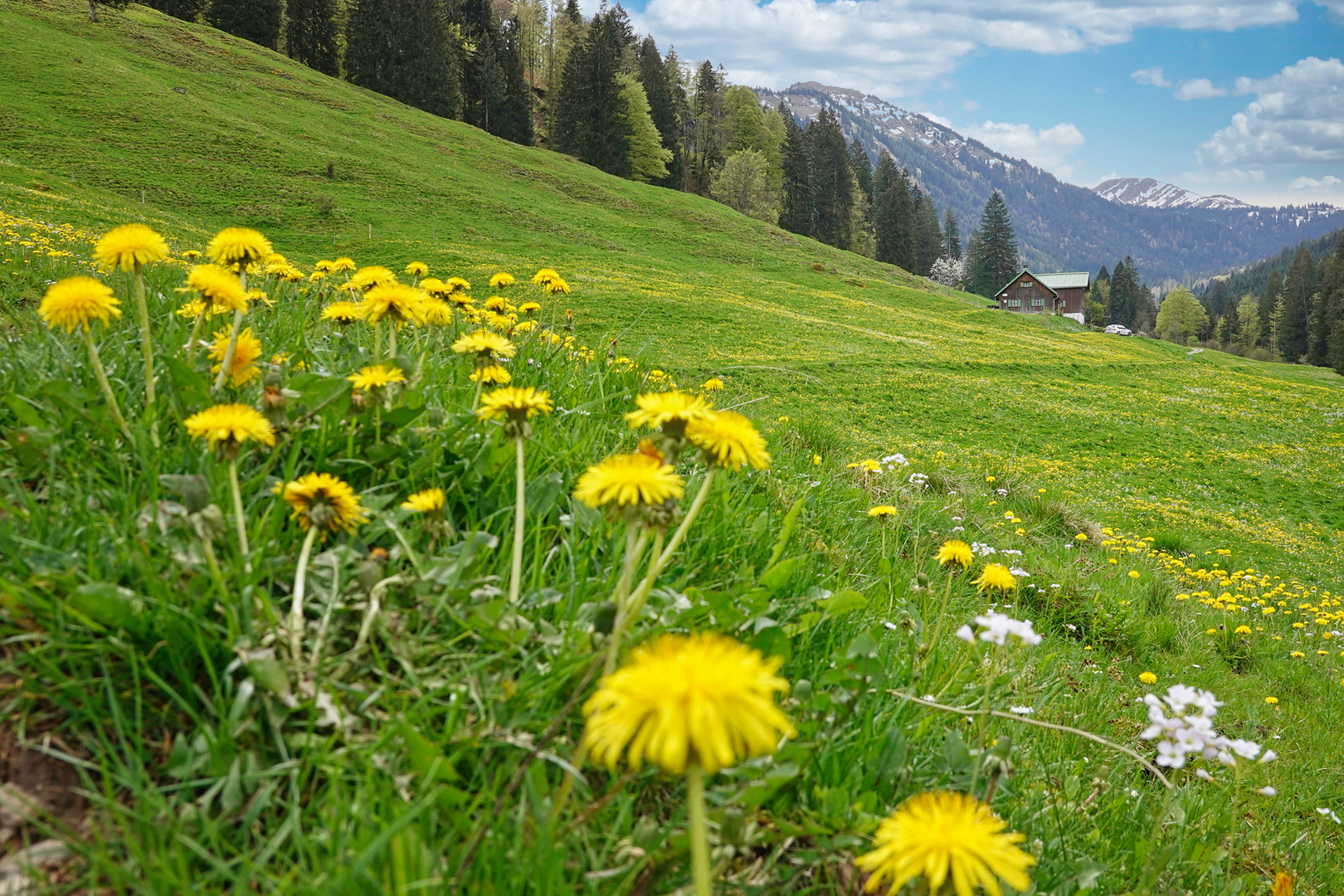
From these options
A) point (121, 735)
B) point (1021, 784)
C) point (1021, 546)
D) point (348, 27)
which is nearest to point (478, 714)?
point (121, 735)

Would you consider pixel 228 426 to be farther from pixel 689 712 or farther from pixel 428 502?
pixel 689 712

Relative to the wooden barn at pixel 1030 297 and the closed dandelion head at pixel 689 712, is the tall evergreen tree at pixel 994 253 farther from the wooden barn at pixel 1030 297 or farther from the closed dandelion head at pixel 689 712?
the closed dandelion head at pixel 689 712

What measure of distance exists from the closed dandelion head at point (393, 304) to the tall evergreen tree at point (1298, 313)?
373 ft

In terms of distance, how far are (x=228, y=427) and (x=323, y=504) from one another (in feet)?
0.82

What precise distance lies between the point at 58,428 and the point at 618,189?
5070 cm

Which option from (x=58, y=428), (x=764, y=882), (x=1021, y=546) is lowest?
(x=1021, y=546)

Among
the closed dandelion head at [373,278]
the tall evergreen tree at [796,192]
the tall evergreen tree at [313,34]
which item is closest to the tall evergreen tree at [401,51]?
the tall evergreen tree at [313,34]

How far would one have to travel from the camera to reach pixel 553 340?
3.62 m

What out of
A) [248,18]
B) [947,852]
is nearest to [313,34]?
[248,18]

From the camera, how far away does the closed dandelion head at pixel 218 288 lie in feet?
5.53

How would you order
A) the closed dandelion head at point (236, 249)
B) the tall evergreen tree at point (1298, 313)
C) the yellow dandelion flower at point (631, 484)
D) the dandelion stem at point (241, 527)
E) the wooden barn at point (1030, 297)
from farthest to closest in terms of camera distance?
1. the tall evergreen tree at point (1298, 313)
2. the wooden barn at point (1030, 297)
3. the closed dandelion head at point (236, 249)
4. the dandelion stem at point (241, 527)
5. the yellow dandelion flower at point (631, 484)

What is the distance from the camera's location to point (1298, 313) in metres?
87.1

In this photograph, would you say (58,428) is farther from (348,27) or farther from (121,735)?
(348,27)

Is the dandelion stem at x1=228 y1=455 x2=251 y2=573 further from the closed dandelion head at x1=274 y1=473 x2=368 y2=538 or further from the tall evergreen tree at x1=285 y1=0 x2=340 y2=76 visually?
the tall evergreen tree at x1=285 y1=0 x2=340 y2=76
